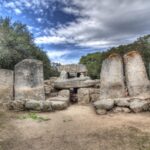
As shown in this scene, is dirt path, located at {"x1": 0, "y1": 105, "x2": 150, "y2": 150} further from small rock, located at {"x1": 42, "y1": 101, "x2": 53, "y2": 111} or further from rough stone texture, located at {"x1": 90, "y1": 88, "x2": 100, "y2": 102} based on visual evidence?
rough stone texture, located at {"x1": 90, "y1": 88, "x2": 100, "y2": 102}

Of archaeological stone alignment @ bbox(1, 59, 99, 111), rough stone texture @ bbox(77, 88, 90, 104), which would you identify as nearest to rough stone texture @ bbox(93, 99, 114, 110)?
archaeological stone alignment @ bbox(1, 59, 99, 111)

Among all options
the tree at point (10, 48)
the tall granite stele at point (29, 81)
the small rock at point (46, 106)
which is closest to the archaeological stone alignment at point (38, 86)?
the tall granite stele at point (29, 81)

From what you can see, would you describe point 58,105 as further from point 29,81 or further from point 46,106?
point 29,81

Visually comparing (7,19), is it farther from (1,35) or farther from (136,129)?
(136,129)

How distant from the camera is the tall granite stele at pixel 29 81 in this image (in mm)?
8195

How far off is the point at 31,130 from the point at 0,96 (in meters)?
3.02

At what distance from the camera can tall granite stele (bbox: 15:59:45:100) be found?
820 centimetres

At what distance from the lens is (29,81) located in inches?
328

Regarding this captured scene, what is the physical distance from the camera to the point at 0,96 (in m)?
7.96

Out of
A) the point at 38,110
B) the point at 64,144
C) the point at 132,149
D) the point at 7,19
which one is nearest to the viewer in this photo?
the point at 132,149

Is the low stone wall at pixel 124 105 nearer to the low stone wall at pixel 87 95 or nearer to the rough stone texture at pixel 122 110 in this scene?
the rough stone texture at pixel 122 110

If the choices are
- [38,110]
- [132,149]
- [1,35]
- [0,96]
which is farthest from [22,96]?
[132,149]

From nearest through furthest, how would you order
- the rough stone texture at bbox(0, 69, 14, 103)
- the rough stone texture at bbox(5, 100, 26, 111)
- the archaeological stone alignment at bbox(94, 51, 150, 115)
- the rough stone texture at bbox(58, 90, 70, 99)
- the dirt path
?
the dirt path, the rough stone texture at bbox(5, 100, 26, 111), the archaeological stone alignment at bbox(94, 51, 150, 115), the rough stone texture at bbox(0, 69, 14, 103), the rough stone texture at bbox(58, 90, 70, 99)

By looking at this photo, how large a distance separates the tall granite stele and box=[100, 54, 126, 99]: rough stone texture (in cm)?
212
